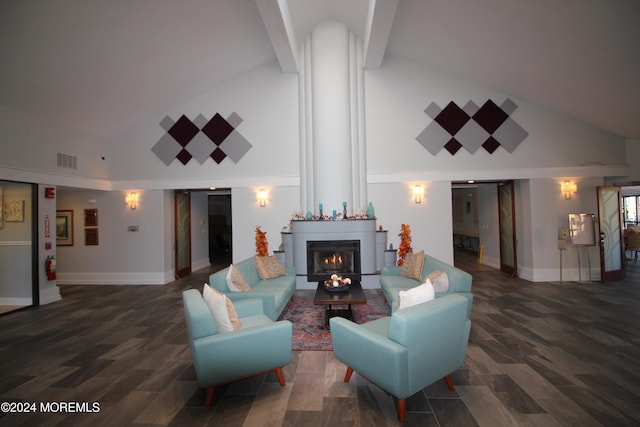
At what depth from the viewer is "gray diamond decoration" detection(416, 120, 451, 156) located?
6645mm

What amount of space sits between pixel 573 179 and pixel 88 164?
430 inches

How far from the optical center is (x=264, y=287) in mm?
4488

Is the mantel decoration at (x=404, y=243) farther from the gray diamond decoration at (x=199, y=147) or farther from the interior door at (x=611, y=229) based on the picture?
the gray diamond decoration at (x=199, y=147)

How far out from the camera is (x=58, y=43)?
423cm

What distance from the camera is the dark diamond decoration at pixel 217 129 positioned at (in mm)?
6938

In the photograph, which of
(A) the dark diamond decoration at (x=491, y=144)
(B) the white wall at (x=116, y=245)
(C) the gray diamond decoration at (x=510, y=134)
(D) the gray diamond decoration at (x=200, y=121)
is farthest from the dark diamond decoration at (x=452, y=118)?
(B) the white wall at (x=116, y=245)

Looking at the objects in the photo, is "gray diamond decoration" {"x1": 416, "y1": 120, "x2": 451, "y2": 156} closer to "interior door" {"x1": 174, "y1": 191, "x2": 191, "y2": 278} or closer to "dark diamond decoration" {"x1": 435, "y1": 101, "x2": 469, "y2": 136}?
"dark diamond decoration" {"x1": 435, "y1": 101, "x2": 469, "y2": 136}

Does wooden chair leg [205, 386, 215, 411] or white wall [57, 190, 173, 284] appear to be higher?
white wall [57, 190, 173, 284]

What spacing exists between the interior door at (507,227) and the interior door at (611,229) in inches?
63.9

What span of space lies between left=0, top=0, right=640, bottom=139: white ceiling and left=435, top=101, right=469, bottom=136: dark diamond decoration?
724 millimetres

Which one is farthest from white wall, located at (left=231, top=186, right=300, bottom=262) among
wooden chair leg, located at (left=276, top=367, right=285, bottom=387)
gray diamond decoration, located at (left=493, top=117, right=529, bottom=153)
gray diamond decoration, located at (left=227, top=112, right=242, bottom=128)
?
gray diamond decoration, located at (left=493, top=117, right=529, bottom=153)

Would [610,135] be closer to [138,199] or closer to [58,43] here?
[58,43]

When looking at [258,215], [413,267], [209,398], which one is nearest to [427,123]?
[413,267]

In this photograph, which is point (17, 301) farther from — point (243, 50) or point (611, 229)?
point (611, 229)
